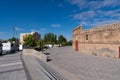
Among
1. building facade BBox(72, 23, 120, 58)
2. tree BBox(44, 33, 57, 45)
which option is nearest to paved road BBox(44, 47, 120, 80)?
building facade BBox(72, 23, 120, 58)

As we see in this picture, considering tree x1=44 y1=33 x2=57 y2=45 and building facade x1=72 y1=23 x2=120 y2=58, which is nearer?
building facade x1=72 y1=23 x2=120 y2=58

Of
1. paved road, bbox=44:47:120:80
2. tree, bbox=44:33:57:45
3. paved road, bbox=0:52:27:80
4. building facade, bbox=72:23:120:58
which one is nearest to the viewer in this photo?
paved road, bbox=0:52:27:80

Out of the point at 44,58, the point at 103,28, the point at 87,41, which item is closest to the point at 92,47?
the point at 87,41

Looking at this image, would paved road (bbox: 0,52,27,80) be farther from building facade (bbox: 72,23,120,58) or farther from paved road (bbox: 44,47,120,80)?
building facade (bbox: 72,23,120,58)

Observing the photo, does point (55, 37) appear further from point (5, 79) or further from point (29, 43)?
point (5, 79)

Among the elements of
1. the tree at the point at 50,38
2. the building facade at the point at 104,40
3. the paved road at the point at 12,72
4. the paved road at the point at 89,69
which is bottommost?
the paved road at the point at 89,69

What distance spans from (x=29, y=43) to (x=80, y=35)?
21.0 metres

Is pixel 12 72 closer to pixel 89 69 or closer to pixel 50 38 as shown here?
pixel 89 69

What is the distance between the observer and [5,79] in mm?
9695

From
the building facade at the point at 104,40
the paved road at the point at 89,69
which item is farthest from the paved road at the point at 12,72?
the building facade at the point at 104,40

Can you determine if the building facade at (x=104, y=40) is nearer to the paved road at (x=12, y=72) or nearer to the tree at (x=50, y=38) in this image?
the paved road at (x=12, y=72)

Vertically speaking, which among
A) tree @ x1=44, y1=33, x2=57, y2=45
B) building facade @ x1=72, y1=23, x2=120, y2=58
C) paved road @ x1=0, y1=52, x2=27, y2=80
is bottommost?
paved road @ x1=0, y1=52, x2=27, y2=80

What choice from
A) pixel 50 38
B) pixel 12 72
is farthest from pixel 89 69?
pixel 50 38

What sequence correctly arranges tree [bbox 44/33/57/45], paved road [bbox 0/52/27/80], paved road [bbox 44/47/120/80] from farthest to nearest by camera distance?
tree [bbox 44/33/57/45]
paved road [bbox 44/47/120/80]
paved road [bbox 0/52/27/80]
